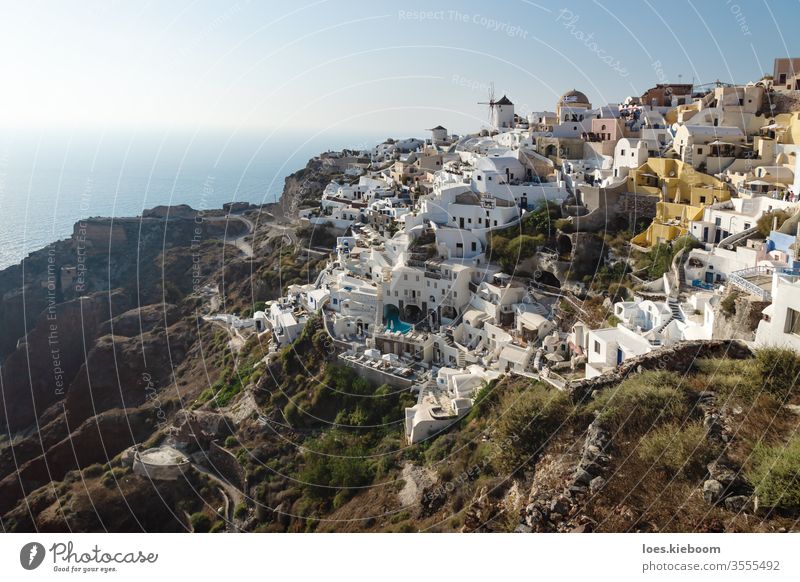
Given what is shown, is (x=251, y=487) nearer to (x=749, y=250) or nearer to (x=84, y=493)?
(x=84, y=493)

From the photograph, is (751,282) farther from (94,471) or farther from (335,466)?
(94,471)

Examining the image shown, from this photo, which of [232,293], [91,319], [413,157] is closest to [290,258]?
[232,293]

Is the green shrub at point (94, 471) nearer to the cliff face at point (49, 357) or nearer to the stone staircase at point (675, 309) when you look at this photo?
the cliff face at point (49, 357)

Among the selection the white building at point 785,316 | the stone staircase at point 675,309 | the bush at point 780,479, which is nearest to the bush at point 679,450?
the bush at point 780,479

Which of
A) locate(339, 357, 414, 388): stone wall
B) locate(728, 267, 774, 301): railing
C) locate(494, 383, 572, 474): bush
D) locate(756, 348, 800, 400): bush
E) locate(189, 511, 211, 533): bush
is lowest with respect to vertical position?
locate(189, 511, 211, 533): bush

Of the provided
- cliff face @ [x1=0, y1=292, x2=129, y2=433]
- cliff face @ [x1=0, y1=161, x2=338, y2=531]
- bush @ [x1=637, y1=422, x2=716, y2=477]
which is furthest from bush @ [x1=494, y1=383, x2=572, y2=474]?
cliff face @ [x1=0, y1=292, x2=129, y2=433]

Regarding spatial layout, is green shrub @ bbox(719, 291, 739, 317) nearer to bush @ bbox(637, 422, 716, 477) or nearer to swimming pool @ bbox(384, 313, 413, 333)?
bush @ bbox(637, 422, 716, 477)
